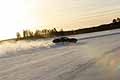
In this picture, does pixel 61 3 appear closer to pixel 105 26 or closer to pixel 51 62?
pixel 105 26

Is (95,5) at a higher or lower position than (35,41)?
higher

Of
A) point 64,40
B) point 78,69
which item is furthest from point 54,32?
point 78,69

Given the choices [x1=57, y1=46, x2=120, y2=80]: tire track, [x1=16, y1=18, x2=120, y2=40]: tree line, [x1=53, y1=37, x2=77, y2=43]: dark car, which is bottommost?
[x1=57, y1=46, x2=120, y2=80]: tire track

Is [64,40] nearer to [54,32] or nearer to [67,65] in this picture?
[54,32]

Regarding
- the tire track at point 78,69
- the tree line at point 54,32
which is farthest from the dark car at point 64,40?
the tire track at point 78,69

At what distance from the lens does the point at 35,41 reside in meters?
5.27

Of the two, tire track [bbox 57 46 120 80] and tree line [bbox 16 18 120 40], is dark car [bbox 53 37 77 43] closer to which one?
tree line [bbox 16 18 120 40]

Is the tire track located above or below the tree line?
below

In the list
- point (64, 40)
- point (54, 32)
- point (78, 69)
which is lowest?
point (78, 69)

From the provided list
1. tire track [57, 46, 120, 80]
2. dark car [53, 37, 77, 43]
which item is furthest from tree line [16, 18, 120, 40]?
tire track [57, 46, 120, 80]

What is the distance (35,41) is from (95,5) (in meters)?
1.42

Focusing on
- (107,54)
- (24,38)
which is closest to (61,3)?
(24,38)

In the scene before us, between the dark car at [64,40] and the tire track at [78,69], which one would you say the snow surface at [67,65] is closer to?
the tire track at [78,69]

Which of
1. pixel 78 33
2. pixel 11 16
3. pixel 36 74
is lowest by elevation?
pixel 36 74
